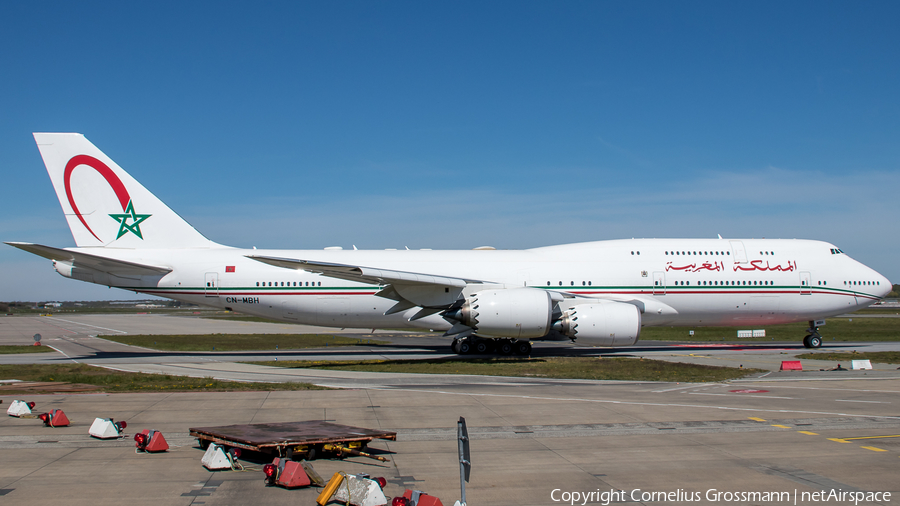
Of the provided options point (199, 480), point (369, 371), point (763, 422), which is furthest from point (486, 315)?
point (199, 480)

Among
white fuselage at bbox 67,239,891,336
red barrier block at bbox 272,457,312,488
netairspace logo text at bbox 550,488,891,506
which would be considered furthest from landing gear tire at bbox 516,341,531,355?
red barrier block at bbox 272,457,312,488

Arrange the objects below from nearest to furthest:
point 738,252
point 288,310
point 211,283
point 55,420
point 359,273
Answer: point 55,420, point 359,273, point 211,283, point 288,310, point 738,252

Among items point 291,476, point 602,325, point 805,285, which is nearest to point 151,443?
point 291,476

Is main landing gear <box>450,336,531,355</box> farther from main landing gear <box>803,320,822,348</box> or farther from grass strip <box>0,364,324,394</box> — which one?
main landing gear <box>803,320,822,348</box>

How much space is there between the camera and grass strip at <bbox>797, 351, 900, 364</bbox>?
22.9 m

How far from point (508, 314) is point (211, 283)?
42.1ft

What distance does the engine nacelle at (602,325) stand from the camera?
23.2 metres

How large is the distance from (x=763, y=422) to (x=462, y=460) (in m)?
7.95

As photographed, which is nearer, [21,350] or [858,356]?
[858,356]

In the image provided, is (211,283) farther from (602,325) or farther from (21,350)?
(602,325)

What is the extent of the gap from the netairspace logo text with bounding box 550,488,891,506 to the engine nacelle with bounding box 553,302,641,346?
636 inches

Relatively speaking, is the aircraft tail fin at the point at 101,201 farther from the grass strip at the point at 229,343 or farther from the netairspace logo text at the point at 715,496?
the netairspace logo text at the point at 715,496

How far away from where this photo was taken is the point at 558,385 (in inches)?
672

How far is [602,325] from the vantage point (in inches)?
915
